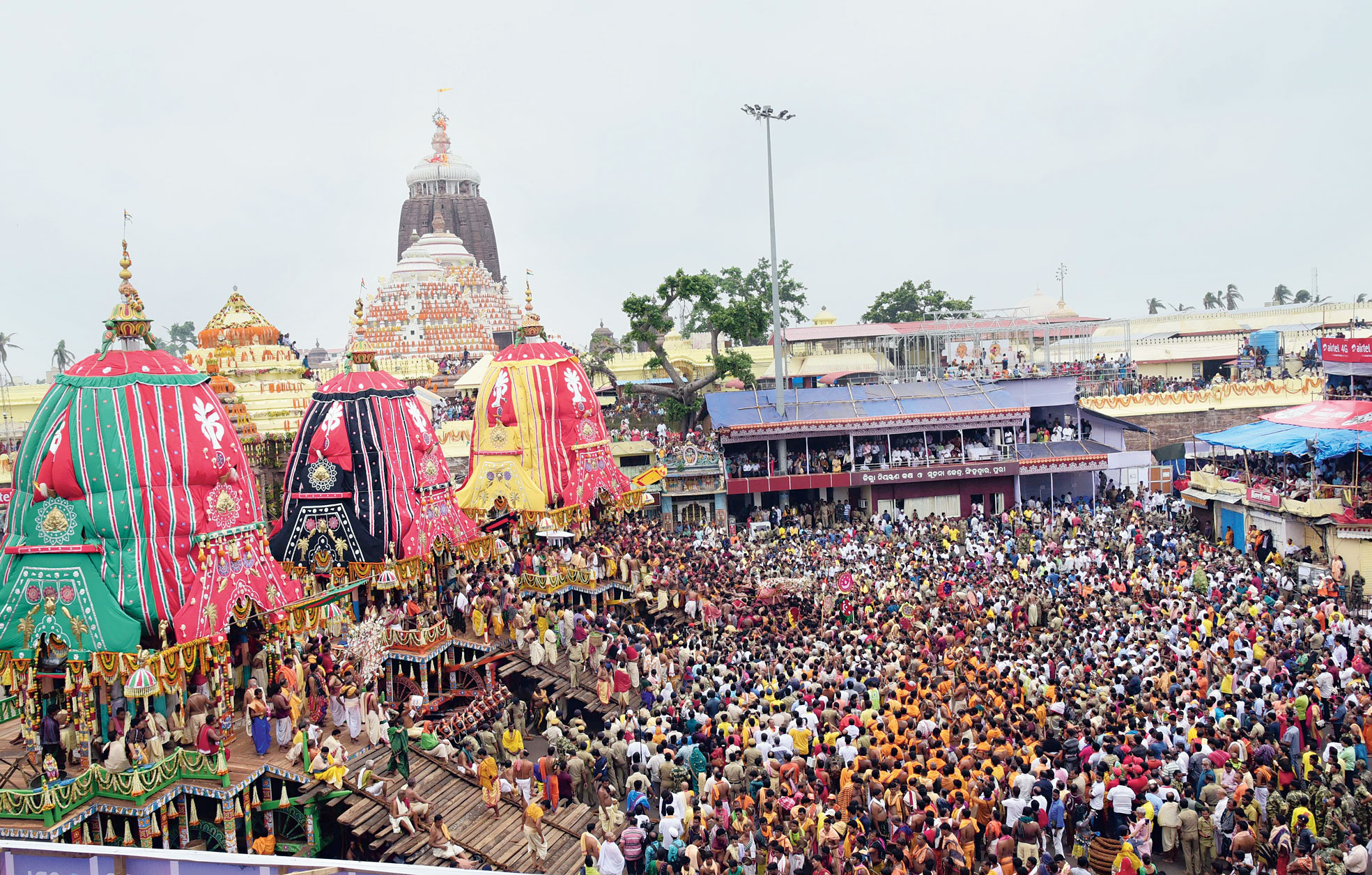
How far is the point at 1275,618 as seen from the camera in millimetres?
18188

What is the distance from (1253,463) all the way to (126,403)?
2523cm

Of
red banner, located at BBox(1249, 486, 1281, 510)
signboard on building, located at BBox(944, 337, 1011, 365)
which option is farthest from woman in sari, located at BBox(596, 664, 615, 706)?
signboard on building, located at BBox(944, 337, 1011, 365)

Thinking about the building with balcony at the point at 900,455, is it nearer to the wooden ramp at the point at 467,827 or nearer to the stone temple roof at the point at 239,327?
the stone temple roof at the point at 239,327

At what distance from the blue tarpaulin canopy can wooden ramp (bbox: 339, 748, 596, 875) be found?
18.2m

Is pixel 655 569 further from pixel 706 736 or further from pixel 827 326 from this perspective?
pixel 827 326

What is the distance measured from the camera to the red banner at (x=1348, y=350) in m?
26.0

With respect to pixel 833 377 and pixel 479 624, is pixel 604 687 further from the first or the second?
pixel 833 377

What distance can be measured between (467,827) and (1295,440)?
792 inches

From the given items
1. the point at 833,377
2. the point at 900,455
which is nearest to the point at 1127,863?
the point at 900,455

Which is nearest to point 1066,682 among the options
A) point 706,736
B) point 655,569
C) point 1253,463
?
point 706,736

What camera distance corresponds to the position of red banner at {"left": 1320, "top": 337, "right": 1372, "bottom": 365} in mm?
25969

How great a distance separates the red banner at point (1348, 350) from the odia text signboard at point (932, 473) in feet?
25.8

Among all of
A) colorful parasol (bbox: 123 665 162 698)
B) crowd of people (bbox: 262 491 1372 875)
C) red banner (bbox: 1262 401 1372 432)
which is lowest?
crowd of people (bbox: 262 491 1372 875)

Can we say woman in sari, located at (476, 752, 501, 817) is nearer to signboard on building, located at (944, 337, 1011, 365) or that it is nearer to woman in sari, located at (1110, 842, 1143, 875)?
woman in sari, located at (1110, 842, 1143, 875)
